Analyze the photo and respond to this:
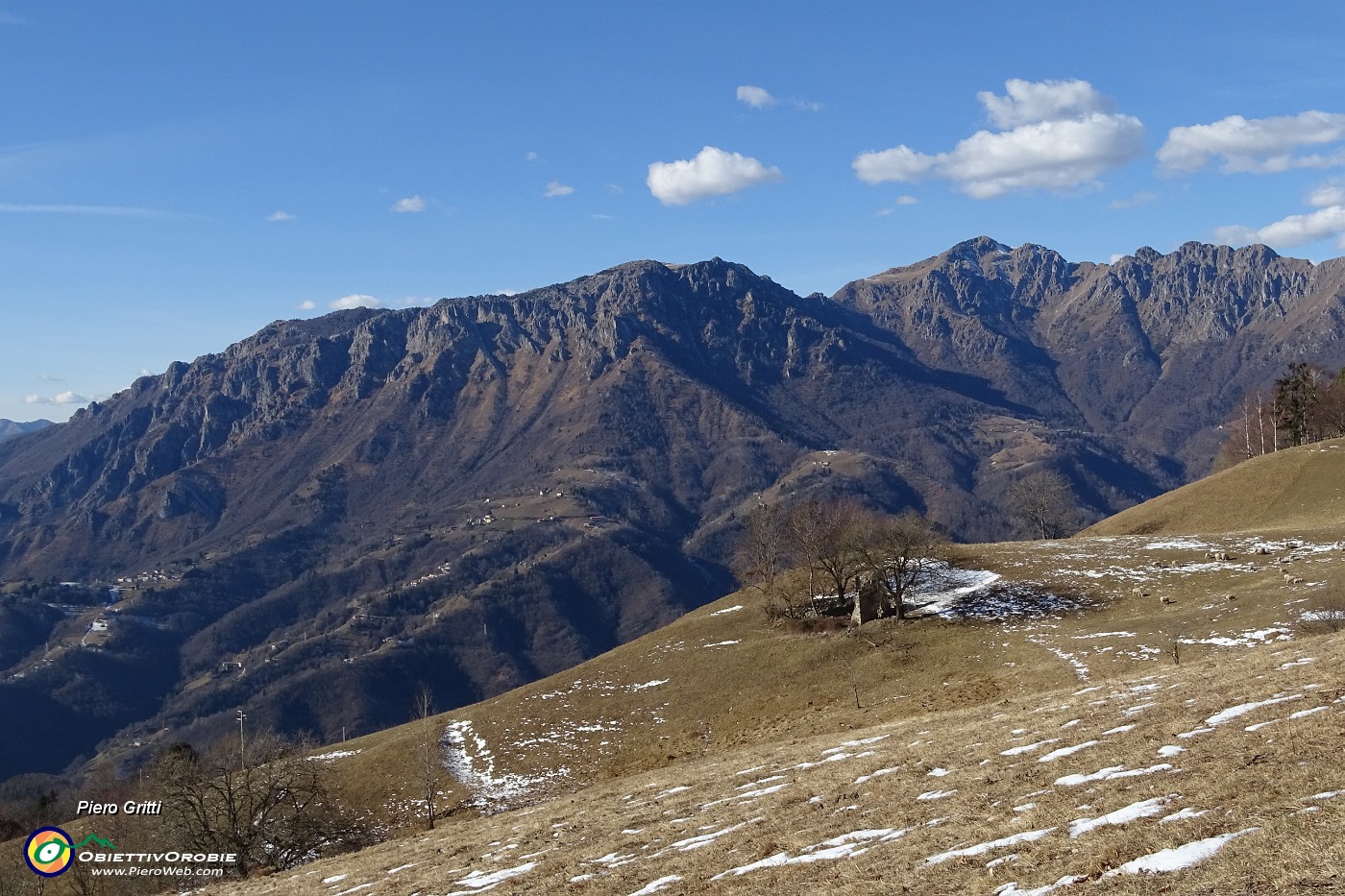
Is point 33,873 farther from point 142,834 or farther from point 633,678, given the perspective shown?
point 633,678

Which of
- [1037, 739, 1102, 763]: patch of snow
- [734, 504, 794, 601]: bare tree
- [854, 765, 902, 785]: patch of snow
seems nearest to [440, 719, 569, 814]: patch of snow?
[854, 765, 902, 785]: patch of snow

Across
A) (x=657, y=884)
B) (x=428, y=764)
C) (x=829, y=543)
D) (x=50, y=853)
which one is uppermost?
(x=829, y=543)

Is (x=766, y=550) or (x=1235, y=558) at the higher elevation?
(x=766, y=550)

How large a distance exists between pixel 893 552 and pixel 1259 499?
183 feet

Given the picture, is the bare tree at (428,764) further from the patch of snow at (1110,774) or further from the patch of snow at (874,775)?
the patch of snow at (1110,774)

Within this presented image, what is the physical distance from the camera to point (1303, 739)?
67.3 feet

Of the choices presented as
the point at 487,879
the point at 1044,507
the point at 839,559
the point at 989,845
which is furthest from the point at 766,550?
the point at 1044,507

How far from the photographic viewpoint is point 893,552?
7662 centimetres

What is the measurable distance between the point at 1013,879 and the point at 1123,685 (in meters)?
25.7

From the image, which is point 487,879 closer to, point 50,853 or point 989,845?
point 989,845

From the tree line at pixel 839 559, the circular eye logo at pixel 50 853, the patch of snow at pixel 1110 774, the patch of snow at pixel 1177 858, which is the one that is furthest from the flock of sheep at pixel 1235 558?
the circular eye logo at pixel 50 853

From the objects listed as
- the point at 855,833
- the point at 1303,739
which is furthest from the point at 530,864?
the point at 1303,739

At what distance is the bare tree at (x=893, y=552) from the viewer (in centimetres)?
7656

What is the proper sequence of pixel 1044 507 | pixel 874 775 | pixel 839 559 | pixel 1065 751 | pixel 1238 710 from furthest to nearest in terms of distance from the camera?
pixel 1044 507 < pixel 839 559 < pixel 874 775 < pixel 1065 751 < pixel 1238 710
